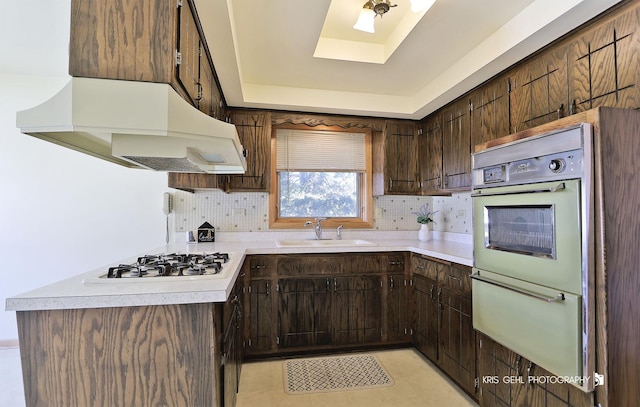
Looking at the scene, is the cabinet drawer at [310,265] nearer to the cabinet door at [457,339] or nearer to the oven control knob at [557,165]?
the cabinet door at [457,339]

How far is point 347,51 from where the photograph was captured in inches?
91.9

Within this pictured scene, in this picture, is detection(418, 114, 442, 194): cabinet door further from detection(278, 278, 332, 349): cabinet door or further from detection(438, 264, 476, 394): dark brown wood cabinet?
detection(278, 278, 332, 349): cabinet door

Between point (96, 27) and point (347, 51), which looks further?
point (347, 51)

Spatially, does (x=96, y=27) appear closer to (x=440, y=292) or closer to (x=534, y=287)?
(x=534, y=287)

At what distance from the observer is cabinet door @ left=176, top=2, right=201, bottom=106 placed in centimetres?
138

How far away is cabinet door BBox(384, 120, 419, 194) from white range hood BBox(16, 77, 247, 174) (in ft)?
6.96

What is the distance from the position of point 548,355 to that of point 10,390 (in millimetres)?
3384

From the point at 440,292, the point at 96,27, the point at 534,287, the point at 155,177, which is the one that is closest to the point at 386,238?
the point at 440,292

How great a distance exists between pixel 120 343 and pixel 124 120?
842 millimetres

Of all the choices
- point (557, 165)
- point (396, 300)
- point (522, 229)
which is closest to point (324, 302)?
point (396, 300)

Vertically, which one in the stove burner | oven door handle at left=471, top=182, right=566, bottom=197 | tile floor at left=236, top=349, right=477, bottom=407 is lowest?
tile floor at left=236, top=349, right=477, bottom=407

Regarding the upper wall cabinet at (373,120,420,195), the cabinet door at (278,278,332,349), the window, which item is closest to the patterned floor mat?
the cabinet door at (278,278,332,349)

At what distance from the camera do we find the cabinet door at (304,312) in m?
2.65

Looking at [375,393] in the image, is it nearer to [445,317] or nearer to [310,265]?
[445,317]
